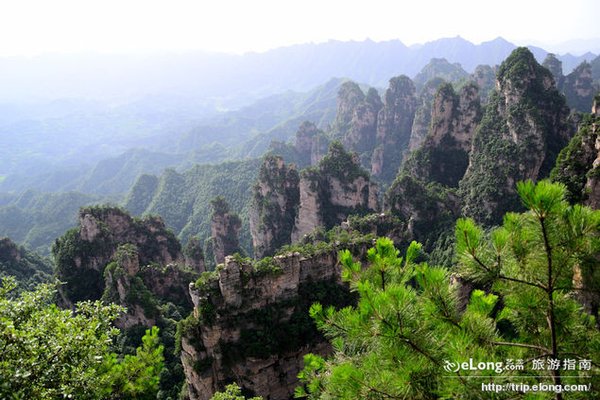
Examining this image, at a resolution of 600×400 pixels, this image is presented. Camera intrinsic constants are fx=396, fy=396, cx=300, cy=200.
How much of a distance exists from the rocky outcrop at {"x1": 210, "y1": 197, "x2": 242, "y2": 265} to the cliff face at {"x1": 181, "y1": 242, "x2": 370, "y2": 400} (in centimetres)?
3578

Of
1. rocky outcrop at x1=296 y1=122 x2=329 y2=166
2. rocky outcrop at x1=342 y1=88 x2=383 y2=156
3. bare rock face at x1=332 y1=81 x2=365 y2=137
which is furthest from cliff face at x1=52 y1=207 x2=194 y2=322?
bare rock face at x1=332 y1=81 x2=365 y2=137

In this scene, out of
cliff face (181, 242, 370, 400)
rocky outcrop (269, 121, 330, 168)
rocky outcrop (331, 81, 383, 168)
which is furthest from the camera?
rocky outcrop (269, 121, 330, 168)

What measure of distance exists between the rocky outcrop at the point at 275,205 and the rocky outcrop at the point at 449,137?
21.3 meters

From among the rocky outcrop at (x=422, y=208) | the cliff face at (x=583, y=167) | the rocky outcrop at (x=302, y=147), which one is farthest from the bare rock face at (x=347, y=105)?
the cliff face at (x=583, y=167)

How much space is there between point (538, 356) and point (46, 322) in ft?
32.4

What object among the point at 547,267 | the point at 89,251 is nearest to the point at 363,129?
the point at 89,251

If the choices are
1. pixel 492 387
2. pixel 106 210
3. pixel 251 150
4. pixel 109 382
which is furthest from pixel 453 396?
pixel 251 150

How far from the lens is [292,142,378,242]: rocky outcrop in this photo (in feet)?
195

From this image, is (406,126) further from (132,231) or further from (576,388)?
(576,388)

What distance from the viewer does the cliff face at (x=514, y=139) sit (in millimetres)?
50250

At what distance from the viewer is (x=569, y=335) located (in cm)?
597

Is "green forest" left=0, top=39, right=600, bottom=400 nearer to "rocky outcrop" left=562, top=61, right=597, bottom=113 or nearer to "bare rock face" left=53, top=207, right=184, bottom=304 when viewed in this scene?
"bare rock face" left=53, top=207, right=184, bottom=304

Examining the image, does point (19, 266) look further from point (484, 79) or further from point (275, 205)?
point (484, 79)

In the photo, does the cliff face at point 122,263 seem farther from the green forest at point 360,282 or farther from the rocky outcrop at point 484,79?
the rocky outcrop at point 484,79
